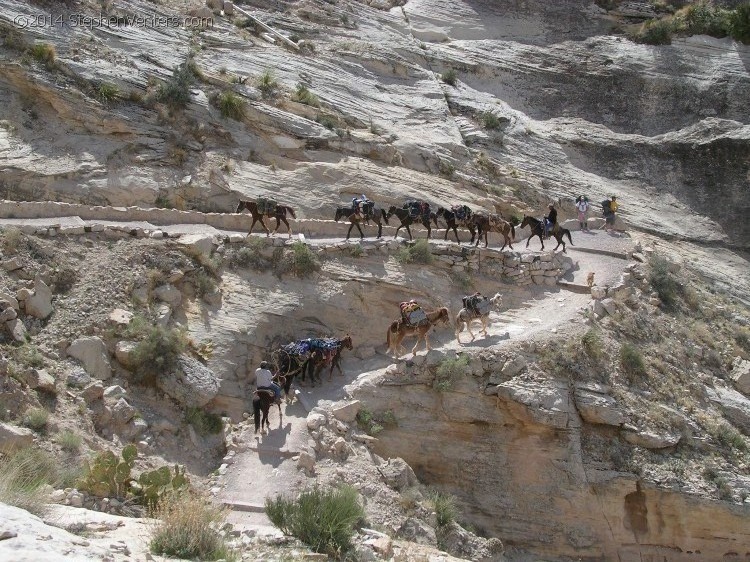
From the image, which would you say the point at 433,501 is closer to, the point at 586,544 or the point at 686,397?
the point at 586,544

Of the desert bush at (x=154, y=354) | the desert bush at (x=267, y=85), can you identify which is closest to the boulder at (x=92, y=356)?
the desert bush at (x=154, y=354)

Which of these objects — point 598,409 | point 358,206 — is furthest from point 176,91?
point 598,409

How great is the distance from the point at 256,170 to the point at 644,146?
640 inches

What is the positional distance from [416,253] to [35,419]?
10.1 meters

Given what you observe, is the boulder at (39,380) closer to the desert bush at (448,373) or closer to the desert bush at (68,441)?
the desert bush at (68,441)

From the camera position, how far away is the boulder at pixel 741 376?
59.8 feet

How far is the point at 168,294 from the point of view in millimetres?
15352

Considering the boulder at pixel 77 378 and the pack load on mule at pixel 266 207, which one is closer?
the boulder at pixel 77 378

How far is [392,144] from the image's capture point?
2528 centimetres

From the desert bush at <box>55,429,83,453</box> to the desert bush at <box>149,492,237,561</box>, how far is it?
3.33m

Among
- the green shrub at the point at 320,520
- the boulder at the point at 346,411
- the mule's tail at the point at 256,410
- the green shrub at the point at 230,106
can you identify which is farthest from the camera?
the green shrub at the point at 230,106

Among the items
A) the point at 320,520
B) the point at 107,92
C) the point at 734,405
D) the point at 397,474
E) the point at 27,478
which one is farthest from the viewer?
the point at 107,92

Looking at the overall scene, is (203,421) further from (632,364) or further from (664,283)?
(664,283)

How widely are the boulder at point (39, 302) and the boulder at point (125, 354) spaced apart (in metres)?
1.38
